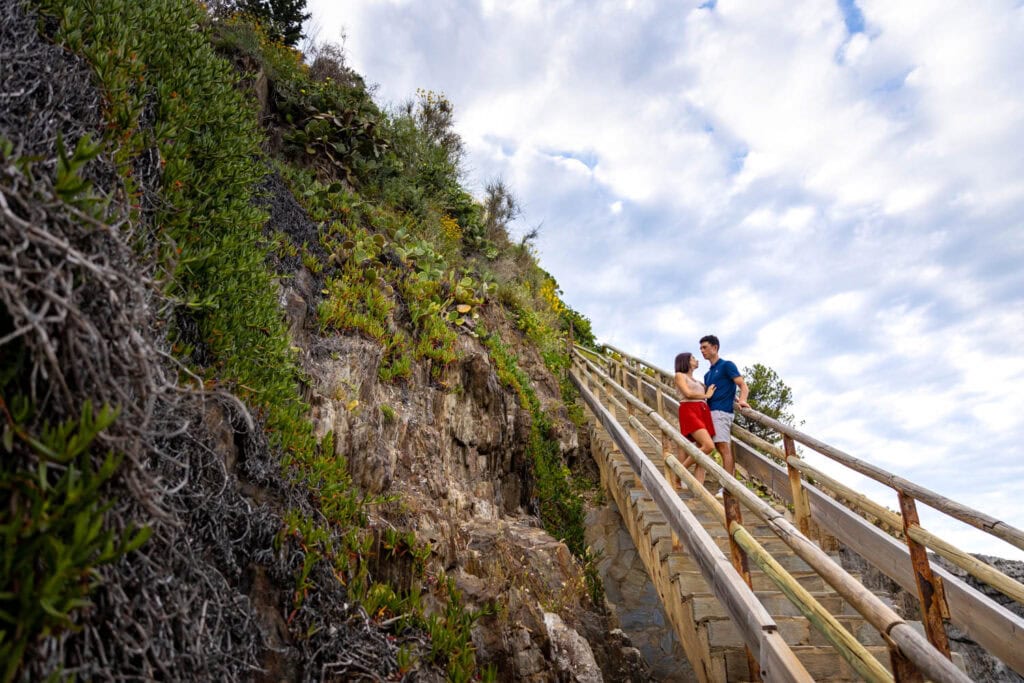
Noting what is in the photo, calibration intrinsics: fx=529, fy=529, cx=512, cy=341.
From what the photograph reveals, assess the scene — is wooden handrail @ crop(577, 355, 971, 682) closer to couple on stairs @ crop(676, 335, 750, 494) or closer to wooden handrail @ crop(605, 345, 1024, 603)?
wooden handrail @ crop(605, 345, 1024, 603)

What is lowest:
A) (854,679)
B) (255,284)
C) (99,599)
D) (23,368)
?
(854,679)

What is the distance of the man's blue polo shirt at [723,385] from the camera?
6.35 metres

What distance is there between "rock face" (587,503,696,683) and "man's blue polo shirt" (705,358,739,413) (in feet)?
9.09

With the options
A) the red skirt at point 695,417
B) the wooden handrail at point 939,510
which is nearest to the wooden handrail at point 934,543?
the wooden handrail at point 939,510

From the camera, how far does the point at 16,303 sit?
1.47 m

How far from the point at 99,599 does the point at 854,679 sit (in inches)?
155

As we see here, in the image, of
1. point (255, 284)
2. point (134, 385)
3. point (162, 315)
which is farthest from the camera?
point (255, 284)

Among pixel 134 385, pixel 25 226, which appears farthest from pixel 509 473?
pixel 25 226

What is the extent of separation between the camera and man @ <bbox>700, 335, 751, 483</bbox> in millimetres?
6285

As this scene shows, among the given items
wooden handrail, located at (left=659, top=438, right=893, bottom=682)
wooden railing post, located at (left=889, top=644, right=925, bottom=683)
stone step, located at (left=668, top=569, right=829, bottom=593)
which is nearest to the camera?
wooden railing post, located at (left=889, top=644, right=925, bottom=683)

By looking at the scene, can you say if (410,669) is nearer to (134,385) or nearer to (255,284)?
(134,385)

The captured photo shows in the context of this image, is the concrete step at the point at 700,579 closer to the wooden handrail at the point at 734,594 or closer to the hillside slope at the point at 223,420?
the wooden handrail at the point at 734,594

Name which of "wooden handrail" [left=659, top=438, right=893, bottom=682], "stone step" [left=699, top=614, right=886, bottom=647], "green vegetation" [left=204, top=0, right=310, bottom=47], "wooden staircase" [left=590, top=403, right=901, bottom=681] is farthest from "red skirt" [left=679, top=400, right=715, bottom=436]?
"green vegetation" [left=204, top=0, right=310, bottom=47]

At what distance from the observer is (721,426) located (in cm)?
633
